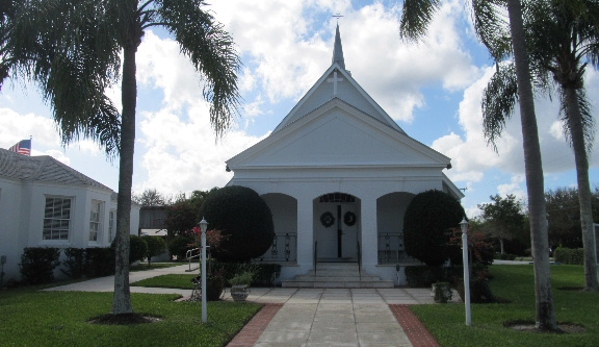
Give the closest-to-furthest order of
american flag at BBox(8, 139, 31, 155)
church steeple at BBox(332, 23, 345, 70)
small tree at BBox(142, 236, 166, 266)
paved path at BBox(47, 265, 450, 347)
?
paved path at BBox(47, 265, 450, 347) < american flag at BBox(8, 139, 31, 155) < small tree at BBox(142, 236, 166, 266) < church steeple at BBox(332, 23, 345, 70)

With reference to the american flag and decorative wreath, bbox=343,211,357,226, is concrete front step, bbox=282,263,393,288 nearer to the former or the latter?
decorative wreath, bbox=343,211,357,226

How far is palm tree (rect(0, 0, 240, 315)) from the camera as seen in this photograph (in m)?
9.53

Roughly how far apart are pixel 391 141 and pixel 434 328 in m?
10.0

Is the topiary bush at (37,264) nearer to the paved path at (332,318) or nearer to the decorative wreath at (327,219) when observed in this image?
the paved path at (332,318)

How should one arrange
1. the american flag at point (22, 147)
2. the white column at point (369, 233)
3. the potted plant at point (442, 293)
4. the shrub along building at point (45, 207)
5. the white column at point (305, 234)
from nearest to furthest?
1. the potted plant at point (442, 293)
2. the shrub along building at point (45, 207)
3. the white column at point (369, 233)
4. the white column at point (305, 234)
5. the american flag at point (22, 147)

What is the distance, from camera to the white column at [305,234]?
59.5ft

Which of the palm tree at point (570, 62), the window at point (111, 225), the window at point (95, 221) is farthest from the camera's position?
the window at point (111, 225)

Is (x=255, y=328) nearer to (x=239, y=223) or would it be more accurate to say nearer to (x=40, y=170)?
(x=239, y=223)

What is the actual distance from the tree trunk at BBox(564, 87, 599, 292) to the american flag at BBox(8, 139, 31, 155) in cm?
2139

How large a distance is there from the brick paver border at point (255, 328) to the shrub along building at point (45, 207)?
10741 mm

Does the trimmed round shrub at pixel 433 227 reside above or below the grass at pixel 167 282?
above

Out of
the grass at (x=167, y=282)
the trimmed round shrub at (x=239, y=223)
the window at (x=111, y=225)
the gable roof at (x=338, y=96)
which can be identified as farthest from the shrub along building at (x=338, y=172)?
the window at (x=111, y=225)

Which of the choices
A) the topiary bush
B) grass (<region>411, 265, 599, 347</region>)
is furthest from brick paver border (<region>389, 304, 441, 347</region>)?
the topiary bush

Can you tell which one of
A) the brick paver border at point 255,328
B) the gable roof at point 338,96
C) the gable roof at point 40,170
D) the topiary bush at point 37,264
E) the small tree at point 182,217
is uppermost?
the gable roof at point 338,96
